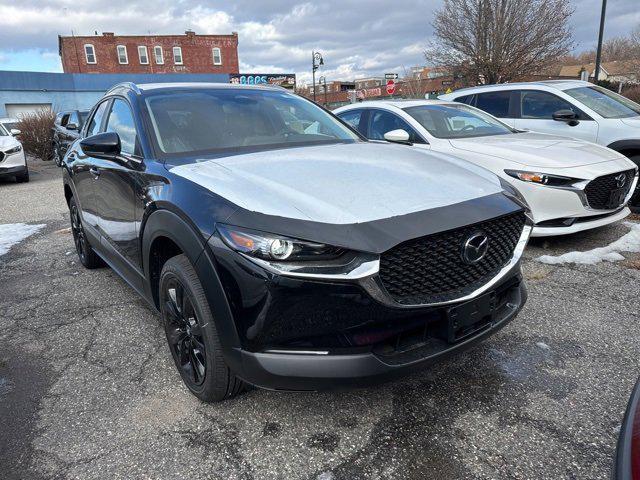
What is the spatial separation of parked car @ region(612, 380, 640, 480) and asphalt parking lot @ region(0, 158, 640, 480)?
2.65 feet

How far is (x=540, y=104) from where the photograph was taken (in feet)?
22.7

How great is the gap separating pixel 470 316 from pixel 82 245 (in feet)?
13.5

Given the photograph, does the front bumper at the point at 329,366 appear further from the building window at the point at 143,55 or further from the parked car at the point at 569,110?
the building window at the point at 143,55

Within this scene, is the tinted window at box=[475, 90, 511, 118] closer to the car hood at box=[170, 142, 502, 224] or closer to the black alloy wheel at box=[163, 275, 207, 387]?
the car hood at box=[170, 142, 502, 224]

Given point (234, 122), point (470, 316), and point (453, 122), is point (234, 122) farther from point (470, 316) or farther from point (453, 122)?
point (453, 122)

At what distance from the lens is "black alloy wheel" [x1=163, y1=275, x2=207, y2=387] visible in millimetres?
2389

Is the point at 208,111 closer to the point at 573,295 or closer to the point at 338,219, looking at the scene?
the point at 338,219

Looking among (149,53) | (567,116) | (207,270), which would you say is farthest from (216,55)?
(207,270)

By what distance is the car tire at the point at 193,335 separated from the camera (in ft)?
7.25

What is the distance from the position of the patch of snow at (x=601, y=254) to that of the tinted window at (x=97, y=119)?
428cm

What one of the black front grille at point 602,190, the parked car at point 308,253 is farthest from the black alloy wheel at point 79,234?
the black front grille at point 602,190

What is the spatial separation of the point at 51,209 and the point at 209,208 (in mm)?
7959

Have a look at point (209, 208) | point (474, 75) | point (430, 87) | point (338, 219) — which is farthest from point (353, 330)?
point (430, 87)

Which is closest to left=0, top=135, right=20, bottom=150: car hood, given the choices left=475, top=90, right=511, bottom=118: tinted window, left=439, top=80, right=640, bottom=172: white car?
left=439, top=80, right=640, bottom=172: white car
